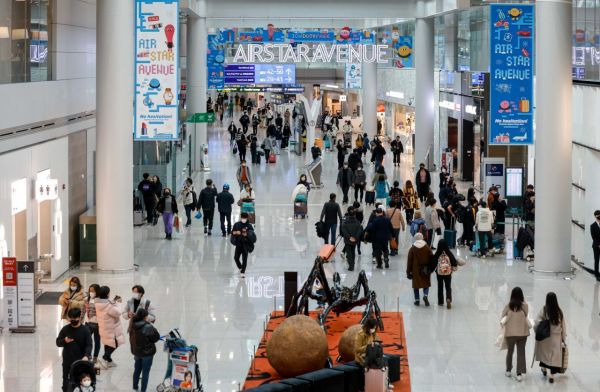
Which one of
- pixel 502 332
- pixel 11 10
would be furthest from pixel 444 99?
pixel 502 332

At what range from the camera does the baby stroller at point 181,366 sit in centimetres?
1282

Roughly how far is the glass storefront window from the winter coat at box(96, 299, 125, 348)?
517cm

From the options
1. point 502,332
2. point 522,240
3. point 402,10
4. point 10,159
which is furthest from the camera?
point 402,10

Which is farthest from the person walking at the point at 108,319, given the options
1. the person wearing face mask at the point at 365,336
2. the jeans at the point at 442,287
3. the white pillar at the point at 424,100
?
the white pillar at the point at 424,100

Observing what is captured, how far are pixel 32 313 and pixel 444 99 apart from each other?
97.3 ft

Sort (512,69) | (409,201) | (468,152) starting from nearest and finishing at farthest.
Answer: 1. (512,69)
2. (409,201)
3. (468,152)

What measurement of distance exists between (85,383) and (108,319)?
11.1 feet

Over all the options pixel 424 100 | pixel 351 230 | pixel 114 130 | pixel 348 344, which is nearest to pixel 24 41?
pixel 114 130

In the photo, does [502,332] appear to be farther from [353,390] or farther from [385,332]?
Result: [353,390]

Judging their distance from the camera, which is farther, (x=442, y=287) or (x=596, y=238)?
(x=596, y=238)

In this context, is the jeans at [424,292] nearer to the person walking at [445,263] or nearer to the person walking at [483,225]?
the person walking at [445,263]

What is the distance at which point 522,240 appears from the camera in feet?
77.9

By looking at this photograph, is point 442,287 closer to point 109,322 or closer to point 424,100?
point 109,322

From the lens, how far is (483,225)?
23.9 m
